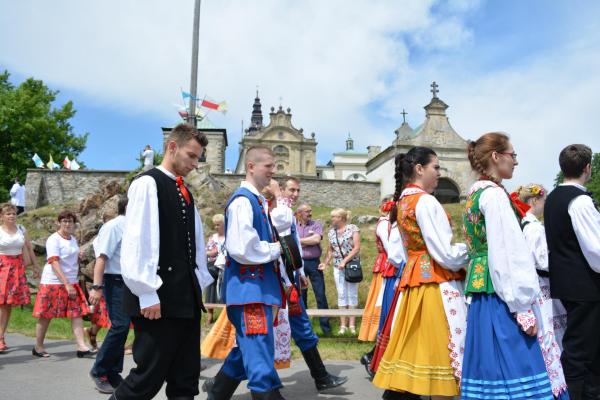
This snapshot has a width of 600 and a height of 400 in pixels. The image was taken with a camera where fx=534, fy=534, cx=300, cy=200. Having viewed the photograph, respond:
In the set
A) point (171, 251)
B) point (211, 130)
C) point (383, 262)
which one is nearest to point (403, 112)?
point (211, 130)

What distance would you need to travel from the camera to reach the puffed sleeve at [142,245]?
2.96 m

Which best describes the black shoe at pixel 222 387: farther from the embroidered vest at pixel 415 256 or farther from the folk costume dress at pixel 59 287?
the folk costume dress at pixel 59 287

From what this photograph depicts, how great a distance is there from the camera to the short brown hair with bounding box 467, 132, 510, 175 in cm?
348

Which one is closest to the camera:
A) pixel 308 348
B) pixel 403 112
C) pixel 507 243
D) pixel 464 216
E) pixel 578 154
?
pixel 507 243

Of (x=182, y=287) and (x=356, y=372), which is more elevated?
(x=182, y=287)

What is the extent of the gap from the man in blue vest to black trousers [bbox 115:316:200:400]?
20.2 inches

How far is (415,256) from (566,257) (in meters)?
1.27

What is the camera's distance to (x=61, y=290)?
7.05m

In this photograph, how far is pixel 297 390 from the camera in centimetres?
509

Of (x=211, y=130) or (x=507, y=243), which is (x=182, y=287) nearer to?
(x=507, y=243)

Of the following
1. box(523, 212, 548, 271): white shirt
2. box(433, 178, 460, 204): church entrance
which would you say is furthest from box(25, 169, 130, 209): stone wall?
box(523, 212, 548, 271): white shirt

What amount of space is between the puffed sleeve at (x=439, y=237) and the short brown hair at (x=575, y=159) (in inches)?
53.3

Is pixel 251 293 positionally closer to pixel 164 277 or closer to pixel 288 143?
pixel 164 277

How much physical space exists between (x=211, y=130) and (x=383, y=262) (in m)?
61.2
